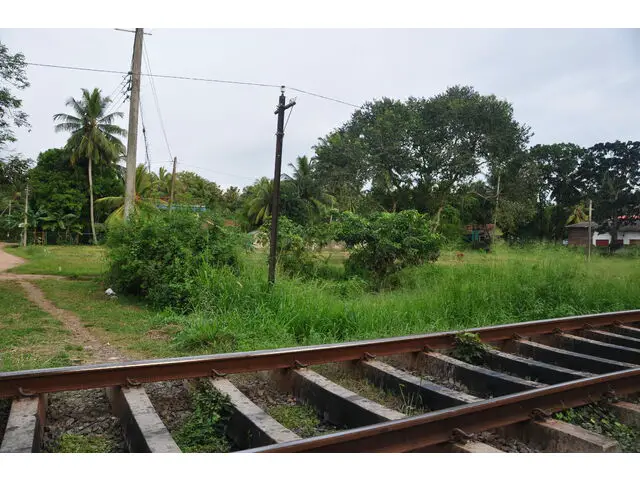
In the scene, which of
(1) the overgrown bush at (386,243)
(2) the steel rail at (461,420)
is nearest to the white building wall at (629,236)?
(1) the overgrown bush at (386,243)

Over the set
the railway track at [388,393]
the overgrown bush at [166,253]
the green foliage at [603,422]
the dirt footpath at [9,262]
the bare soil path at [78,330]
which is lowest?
the dirt footpath at [9,262]

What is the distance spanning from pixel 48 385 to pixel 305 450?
Result: 77.4 inches

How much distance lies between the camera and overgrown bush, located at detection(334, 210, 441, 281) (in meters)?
13.0

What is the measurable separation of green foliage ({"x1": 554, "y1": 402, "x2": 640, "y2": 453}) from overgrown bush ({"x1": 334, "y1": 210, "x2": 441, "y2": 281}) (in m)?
9.12

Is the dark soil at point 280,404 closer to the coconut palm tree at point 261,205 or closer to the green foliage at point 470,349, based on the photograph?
the green foliage at point 470,349

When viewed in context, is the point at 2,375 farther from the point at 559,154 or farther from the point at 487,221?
the point at 559,154

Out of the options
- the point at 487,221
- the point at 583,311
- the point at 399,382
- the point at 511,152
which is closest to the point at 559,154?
the point at 487,221

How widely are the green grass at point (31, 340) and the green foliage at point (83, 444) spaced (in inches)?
79.5

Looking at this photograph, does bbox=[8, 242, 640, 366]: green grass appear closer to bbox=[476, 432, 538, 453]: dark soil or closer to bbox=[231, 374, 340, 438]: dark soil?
bbox=[231, 374, 340, 438]: dark soil

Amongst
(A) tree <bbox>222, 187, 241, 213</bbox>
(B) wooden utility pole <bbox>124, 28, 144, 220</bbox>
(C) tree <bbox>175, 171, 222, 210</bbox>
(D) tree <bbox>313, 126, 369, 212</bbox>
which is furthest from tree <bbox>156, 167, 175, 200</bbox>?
(B) wooden utility pole <bbox>124, 28, 144, 220</bbox>

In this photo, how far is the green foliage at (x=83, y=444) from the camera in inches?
117

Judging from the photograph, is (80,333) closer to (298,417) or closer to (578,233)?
(298,417)

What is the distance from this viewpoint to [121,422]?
128 inches

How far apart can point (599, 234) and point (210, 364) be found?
47.4m
